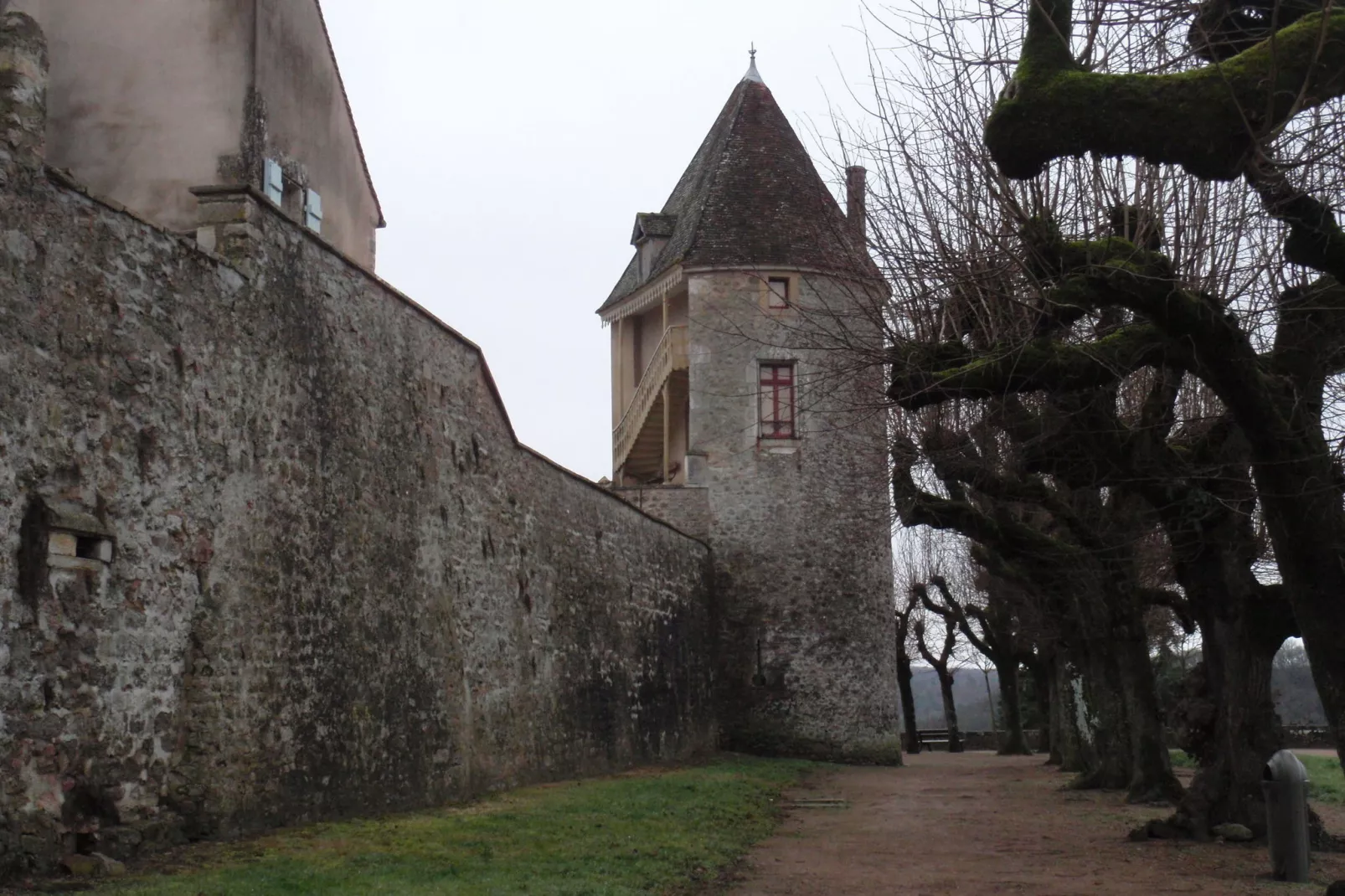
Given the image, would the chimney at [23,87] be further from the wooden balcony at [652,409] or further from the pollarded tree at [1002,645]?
the pollarded tree at [1002,645]

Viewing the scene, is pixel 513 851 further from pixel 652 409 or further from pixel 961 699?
pixel 961 699

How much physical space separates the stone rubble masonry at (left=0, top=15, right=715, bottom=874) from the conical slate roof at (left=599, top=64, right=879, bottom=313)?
1118cm

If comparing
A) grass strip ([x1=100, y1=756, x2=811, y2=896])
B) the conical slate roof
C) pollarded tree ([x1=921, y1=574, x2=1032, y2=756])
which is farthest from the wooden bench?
grass strip ([x1=100, y1=756, x2=811, y2=896])

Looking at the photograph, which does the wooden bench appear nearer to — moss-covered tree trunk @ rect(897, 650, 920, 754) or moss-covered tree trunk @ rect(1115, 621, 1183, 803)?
moss-covered tree trunk @ rect(897, 650, 920, 754)

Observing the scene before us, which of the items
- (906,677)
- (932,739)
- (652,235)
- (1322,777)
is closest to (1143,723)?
(1322,777)

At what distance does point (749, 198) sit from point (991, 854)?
18.1 m

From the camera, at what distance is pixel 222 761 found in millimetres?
9484

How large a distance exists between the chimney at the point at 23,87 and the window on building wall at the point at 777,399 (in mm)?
19098

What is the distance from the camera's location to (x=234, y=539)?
9.88 metres

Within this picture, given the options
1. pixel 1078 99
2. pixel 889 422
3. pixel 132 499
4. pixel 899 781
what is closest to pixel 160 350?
pixel 132 499

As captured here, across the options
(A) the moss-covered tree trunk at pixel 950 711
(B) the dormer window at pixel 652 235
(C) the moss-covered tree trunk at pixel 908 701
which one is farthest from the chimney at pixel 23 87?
(A) the moss-covered tree trunk at pixel 950 711

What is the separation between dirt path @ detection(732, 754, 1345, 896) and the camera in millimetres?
9367

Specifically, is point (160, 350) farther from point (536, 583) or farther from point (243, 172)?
point (536, 583)

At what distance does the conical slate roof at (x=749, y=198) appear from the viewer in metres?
26.7
